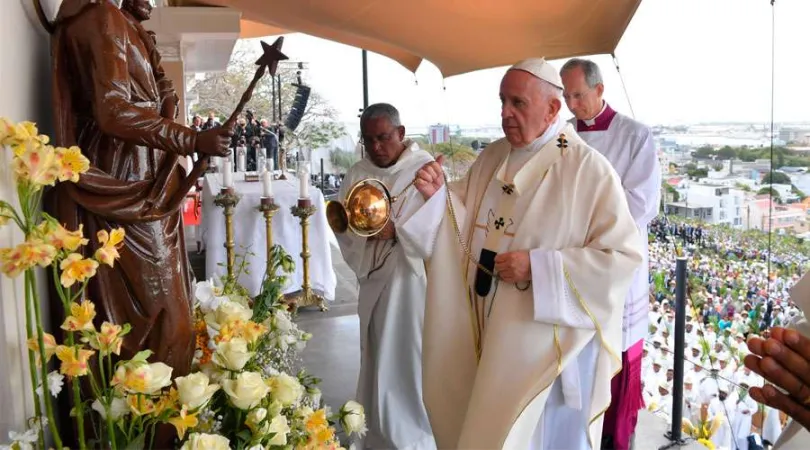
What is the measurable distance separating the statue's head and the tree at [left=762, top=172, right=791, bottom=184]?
2.73m

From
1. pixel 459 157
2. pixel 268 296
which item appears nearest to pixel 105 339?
pixel 268 296

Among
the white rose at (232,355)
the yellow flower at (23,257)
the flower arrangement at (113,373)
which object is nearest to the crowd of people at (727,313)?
the flower arrangement at (113,373)

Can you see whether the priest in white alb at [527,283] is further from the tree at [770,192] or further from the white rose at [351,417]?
the tree at [770,192]

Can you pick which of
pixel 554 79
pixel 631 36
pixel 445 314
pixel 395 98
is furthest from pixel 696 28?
pixel 395 98

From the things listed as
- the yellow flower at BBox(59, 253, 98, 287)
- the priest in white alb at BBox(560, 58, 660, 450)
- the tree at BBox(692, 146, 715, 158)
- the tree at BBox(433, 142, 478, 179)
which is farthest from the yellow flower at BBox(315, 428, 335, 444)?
the tree at BBox(433, 142, 478, 179)

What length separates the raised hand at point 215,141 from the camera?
130 cm

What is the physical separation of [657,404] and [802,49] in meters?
2.37

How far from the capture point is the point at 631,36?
3832mm

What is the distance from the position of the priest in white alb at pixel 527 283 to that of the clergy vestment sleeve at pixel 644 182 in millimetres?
1206

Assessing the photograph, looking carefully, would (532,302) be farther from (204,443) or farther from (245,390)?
(204,443)

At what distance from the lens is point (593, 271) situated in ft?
7.27

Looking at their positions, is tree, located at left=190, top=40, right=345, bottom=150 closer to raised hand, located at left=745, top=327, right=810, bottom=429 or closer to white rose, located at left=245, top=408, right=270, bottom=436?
white rose, located at left=245, top=408, right=270, bottom=436

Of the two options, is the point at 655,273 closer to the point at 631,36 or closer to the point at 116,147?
the point at 631,36

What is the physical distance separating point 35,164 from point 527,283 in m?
1.75
